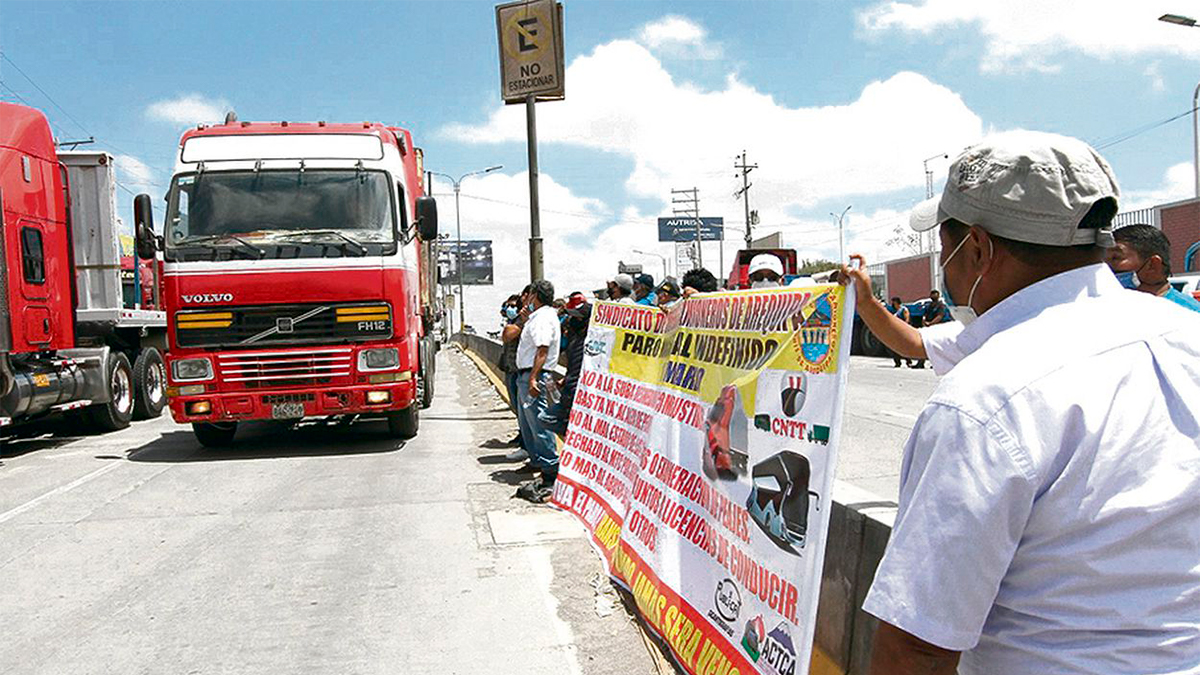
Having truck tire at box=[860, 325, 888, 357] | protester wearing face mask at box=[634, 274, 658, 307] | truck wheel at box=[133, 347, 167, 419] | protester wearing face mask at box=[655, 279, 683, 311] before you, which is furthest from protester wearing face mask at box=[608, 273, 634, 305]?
truck tire at box=[860, 325, 888, 357]

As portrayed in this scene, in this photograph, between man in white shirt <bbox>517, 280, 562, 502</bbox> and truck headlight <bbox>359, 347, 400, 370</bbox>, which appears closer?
man in white shirt <bbox>517, 280, 562, 502</bbox>

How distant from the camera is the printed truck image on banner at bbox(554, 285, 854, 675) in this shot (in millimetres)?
2863

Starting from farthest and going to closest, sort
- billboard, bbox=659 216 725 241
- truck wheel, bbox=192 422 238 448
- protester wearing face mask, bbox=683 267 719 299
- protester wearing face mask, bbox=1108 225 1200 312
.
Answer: billboard, bbox=659 216 725 241
truck wheel, bbox=192 422 238 448
protester wearing face mask, bbox=683 267 719 299
protester wearing face mask, bbox=1108 225 1200 312

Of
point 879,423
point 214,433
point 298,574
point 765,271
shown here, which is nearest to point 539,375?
point 765,271

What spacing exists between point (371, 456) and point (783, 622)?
7.95 meters

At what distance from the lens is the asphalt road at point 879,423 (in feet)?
25.8

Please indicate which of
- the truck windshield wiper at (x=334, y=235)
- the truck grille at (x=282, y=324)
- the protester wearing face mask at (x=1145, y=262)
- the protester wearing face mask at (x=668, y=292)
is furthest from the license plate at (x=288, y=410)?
the protester wearing face mask at (x=1145, y=262)

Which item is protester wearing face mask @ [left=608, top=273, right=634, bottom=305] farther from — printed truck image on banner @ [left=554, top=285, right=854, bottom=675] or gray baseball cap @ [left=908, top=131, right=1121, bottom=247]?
gray baseball cap @ [left=908, top=131, right=1121, bottom=247]

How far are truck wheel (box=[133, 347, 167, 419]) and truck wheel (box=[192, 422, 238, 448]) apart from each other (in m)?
3.42

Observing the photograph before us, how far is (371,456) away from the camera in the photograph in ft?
33.3

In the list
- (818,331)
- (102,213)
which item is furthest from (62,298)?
(818,331)

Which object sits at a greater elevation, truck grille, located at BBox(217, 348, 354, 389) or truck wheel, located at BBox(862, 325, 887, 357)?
truck grille, located at BBox(217, 348, 354, 389)

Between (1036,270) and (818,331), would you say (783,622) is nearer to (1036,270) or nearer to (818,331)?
(818,331)

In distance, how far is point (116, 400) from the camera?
13.2 metres
